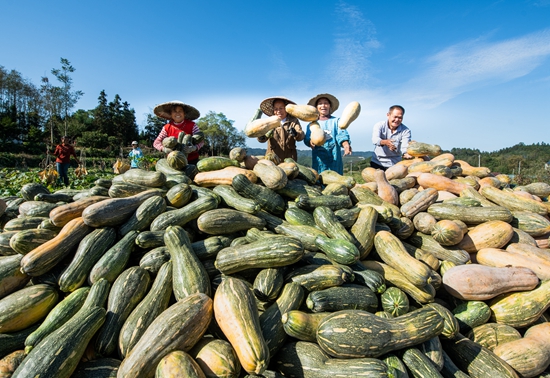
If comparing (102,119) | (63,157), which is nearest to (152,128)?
(102,119)

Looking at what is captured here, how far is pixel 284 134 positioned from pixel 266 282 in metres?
4.37

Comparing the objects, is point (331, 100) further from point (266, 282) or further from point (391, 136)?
point (266, 282)

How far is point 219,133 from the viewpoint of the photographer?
63.5 metres

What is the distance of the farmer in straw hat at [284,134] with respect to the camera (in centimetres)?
643

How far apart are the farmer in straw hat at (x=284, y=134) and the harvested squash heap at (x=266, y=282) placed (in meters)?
2.39

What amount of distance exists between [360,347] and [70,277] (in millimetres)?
2550

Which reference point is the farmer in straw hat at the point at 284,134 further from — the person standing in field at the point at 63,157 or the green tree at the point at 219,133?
the green tree at the point at 219,133

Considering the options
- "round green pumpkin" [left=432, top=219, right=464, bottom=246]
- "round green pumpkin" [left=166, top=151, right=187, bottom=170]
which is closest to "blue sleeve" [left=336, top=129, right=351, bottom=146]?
"round green pumpkin" [left=432, top=219, right=464, bottom=246]

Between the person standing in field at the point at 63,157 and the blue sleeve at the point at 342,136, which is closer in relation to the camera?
the blue sleeve at the point at 342,136

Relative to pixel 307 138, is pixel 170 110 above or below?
above

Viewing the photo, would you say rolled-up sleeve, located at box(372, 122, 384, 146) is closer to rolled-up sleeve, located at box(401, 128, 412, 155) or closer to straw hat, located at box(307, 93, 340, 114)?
rolled-up sleeve, located at box(401, 128, 412, 155)

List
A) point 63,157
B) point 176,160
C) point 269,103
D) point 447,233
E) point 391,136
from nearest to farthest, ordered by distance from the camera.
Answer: point 447,233 → point 176,160 → point 269,103 → point 391,136 → point 63,157

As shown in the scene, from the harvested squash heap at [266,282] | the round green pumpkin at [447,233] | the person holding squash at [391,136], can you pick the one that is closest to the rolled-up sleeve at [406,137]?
the person holding squash at [391,136]

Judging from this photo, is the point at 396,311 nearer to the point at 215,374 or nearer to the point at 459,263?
the point at 459,263
